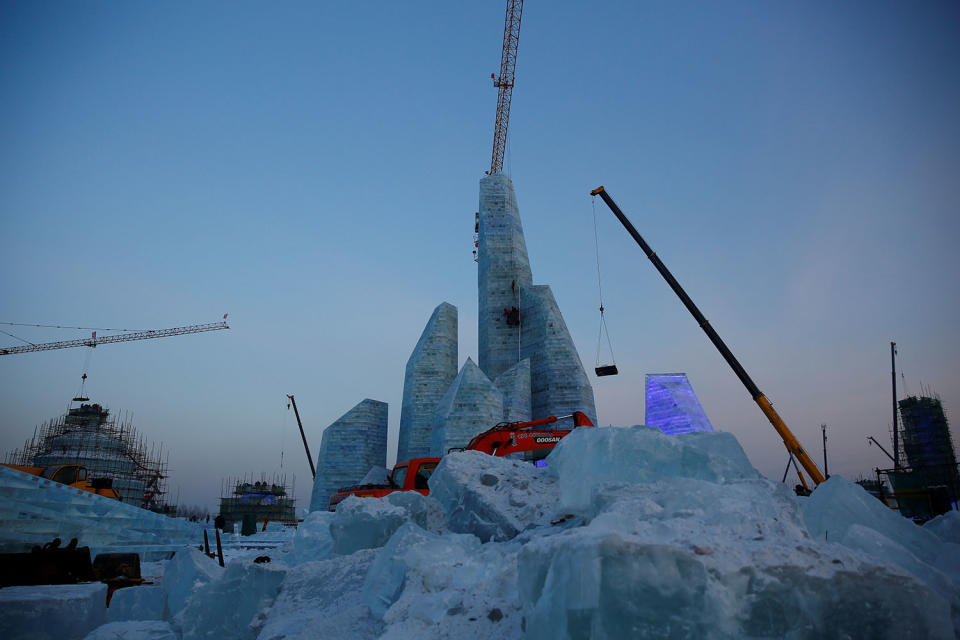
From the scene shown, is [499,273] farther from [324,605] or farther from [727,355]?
[324,605]

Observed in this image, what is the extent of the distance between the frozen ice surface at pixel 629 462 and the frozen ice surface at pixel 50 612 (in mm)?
4001

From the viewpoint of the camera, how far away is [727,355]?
1773 cm

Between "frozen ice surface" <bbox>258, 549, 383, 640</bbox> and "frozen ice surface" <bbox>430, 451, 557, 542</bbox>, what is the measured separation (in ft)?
3.11

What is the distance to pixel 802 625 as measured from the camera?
2.13 metres

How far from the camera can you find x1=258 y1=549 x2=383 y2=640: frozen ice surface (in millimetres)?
3361

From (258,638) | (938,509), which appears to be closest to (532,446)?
(258,638)

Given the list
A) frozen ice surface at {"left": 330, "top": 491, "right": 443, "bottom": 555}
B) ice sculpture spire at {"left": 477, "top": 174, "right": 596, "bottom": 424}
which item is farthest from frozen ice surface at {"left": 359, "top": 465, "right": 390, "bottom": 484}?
frozen ice surface at {"left": 330, "top": 491, "right": 443, "bottom": 555}

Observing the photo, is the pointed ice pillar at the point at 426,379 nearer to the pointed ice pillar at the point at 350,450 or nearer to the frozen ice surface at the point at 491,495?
the pointed ice pillar at the point at 350,450

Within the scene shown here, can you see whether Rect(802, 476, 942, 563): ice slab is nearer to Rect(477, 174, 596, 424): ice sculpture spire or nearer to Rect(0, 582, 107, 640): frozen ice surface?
Rect(0, 582, 107, 640): frozen ice surface

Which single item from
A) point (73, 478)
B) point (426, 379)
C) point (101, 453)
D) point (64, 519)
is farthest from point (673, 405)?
point (101, 453)

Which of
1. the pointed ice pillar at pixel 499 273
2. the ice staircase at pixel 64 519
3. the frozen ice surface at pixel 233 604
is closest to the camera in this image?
the frozen ice surface at pixel 233 604

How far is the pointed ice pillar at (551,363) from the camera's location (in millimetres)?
22688

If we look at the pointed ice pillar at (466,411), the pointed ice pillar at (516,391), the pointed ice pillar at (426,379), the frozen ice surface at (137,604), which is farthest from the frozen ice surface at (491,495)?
the pointed ice pillar at (426,379)

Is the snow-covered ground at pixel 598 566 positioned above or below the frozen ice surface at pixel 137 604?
above
